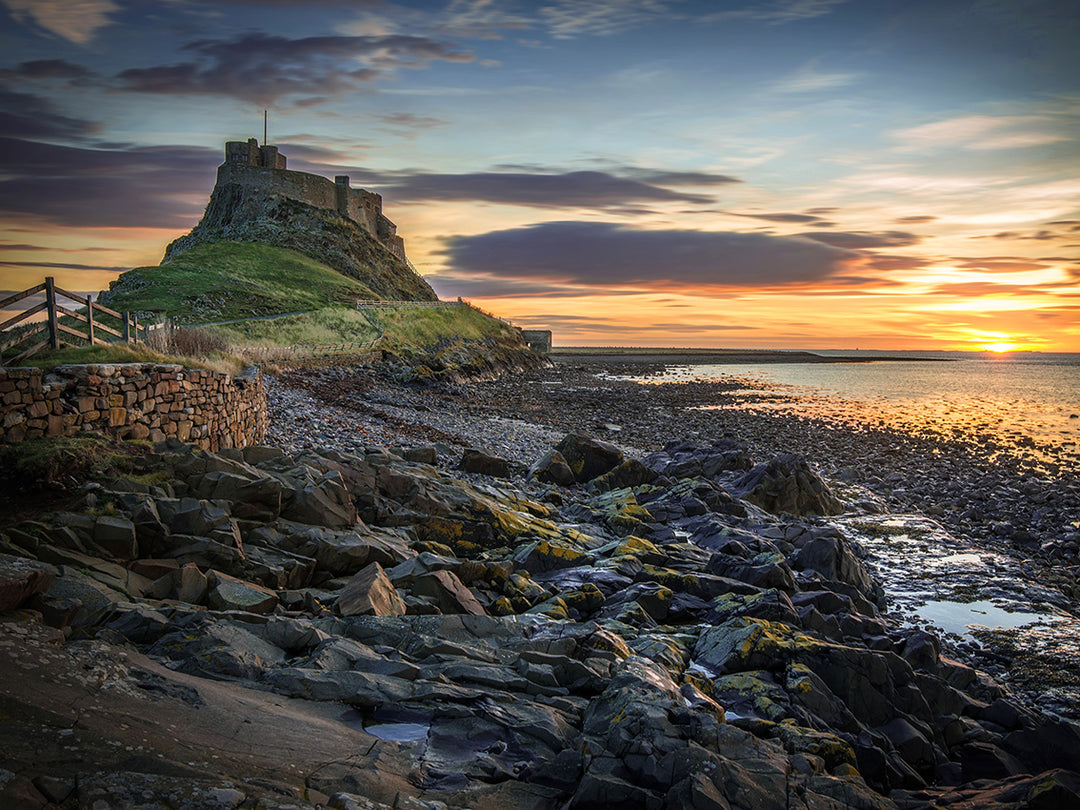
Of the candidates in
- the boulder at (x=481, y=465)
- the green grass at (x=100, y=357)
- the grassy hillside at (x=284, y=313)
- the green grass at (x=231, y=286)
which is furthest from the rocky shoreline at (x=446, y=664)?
the green grass at (x=231, y=286)

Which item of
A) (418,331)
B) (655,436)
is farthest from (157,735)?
(418,331)

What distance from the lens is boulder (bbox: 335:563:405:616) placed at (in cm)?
826

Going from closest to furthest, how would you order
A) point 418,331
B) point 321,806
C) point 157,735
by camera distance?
1. point 321,806
2. point 157,735
3. point 418,331

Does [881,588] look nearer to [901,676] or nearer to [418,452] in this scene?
[901,676]

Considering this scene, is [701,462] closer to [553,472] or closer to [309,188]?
[553,472]

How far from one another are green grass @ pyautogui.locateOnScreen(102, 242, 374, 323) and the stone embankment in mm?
33303

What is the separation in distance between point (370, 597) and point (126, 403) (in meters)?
7.49

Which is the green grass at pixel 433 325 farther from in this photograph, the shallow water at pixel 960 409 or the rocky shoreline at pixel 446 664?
the rocky shoreline at pixel 446 664

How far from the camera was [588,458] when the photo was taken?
22.1 m

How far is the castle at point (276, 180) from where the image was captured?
99500mm

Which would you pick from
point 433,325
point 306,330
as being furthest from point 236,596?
point 433,325

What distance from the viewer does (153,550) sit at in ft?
28.7

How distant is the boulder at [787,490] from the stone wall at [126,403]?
49.0 ft

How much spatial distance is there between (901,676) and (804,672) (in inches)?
61.6
